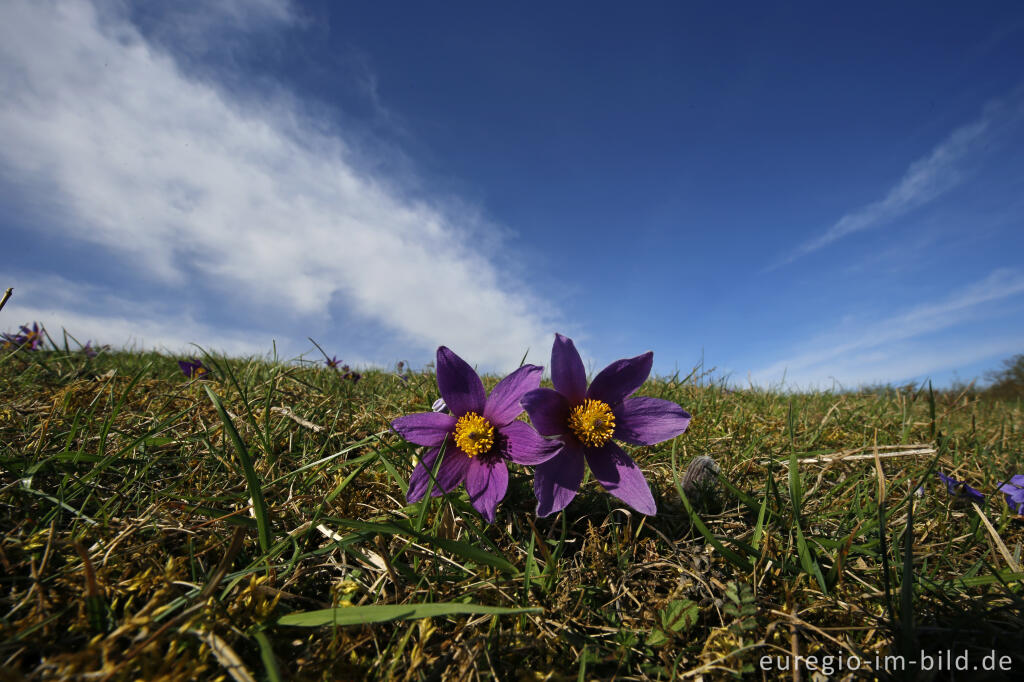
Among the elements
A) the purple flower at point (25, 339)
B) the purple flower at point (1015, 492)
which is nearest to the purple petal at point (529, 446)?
the purple flower at point (1015, 492)

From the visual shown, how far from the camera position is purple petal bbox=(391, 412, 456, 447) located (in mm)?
1921

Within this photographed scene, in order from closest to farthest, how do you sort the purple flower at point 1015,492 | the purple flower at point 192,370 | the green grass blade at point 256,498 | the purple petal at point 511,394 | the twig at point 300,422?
the green grass blade at point 256,498
the purple petal at point 511,394
the purple flower at point 1015,492
the twig at point 300,422
the purple flower at point 192,370

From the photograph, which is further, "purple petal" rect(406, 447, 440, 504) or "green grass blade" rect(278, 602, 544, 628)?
"purple petal" rect(406, 447, 440, 504)

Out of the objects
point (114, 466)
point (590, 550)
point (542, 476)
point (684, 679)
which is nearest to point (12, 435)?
point (114, 466)

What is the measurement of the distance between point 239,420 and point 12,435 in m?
1.09

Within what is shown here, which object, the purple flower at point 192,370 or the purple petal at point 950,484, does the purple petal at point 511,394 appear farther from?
the purple flower at point 192,370

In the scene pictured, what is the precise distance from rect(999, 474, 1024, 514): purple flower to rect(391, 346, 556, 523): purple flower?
8.45 feet

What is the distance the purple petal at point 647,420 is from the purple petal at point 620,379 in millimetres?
48

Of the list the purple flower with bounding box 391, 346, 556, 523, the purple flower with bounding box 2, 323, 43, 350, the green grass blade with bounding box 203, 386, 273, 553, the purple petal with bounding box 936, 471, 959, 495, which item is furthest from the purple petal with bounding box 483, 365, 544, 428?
the purple flower with bounding box 2, 323, 43, 350

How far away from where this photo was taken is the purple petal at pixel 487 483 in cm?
184

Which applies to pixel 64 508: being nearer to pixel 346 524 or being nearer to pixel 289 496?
pixel 289 496

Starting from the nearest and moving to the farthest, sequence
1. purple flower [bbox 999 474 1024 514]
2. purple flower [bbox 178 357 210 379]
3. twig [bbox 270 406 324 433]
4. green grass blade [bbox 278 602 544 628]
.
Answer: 1. green grass blade [bbox 278 602 544 628]
2. purple flower [bbox 999 474 1024 514]
3. twig [bbox 270 406 324 433]
4. purple flower [bbox 178 357 210 379]

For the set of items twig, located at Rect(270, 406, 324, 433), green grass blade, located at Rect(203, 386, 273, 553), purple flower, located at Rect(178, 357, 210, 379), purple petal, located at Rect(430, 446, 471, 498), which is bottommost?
green grass blade, located at Rect(203, 386, 273, 553)

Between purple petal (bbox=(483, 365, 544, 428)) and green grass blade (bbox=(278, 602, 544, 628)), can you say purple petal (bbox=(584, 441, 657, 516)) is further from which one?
green grass blade (bbox=(278, 602, 544, 628))
